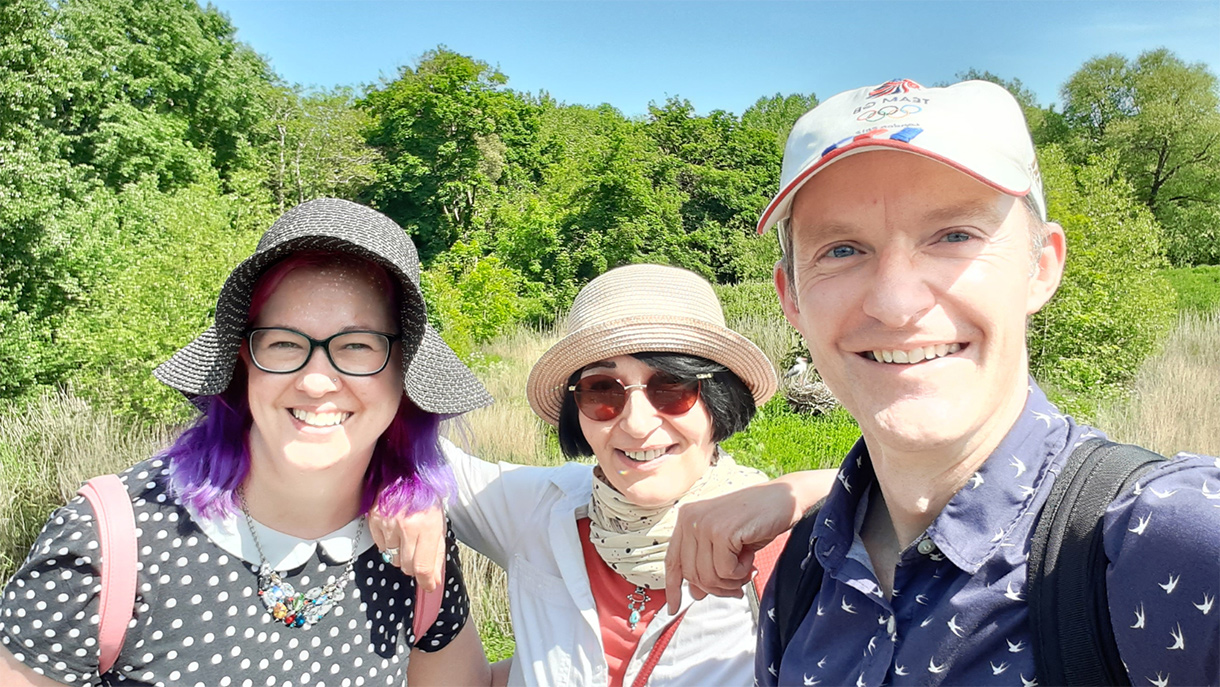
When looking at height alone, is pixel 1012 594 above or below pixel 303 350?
below

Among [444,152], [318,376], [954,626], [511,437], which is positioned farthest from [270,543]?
[444,152]

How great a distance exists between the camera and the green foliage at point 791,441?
7137 mm

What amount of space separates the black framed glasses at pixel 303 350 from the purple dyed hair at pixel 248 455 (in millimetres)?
83

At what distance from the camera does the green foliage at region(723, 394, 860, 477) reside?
23.4 ft

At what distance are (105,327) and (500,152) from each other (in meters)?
24.4

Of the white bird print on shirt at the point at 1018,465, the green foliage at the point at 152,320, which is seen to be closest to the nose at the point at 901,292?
the white bird print on shirt at the point at 1018,465

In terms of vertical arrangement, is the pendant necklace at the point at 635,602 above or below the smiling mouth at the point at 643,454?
below

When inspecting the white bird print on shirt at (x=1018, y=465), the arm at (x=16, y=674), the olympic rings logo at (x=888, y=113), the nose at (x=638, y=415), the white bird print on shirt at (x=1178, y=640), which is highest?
the olympic rings logo at (x=888, y=113)

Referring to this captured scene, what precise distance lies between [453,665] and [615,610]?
1.67 feet

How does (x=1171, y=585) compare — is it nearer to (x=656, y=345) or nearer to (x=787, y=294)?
(x=787, y=294)

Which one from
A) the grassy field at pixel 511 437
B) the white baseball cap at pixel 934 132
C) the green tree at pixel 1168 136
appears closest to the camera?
the white baseball cap at pixel 934 132

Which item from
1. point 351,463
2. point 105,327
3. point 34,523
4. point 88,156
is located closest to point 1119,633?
point 351,463

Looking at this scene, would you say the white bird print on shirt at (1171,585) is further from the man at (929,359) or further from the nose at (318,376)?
the nose at (318,376)

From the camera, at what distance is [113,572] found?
1591 millimetres
